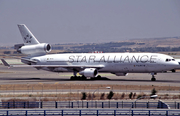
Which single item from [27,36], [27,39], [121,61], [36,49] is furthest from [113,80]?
[27,36]

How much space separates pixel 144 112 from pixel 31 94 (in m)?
20.2

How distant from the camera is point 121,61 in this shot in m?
67.4

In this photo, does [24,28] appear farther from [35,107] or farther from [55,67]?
[35,107]

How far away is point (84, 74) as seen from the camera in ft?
227

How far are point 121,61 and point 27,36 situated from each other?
2410cm

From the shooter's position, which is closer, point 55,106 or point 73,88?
point 55,106

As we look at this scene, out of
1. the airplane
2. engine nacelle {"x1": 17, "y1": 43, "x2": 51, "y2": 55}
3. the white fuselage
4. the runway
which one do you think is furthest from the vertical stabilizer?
the runway

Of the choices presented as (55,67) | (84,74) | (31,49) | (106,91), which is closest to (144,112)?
(106,91)

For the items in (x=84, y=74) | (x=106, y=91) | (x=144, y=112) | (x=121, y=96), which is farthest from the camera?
(x=84, y=74)

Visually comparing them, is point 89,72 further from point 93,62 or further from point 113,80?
point 113,80

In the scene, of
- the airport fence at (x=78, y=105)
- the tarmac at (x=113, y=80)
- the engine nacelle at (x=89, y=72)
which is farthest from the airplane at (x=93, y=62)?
the airport fence at (x=78, y=105)

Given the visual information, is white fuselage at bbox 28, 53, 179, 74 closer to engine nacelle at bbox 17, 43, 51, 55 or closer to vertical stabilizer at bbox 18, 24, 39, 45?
engine nacelle at bbox 17, 43, 51, 55

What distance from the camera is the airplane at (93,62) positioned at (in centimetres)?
6500

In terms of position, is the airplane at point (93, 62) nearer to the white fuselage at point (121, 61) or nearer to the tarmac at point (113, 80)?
the white fuselage at point (121, 61)
